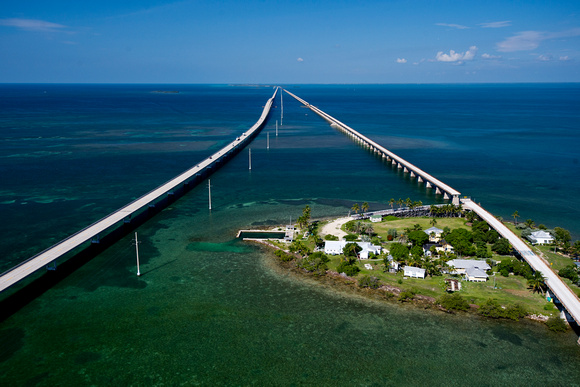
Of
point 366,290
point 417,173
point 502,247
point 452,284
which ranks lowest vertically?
point 366,290

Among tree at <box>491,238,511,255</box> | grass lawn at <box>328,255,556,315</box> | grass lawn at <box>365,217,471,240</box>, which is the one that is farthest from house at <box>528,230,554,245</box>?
grass lawn at <box>328,255,556,315</box>

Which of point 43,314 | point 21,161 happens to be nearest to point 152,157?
point 21,161

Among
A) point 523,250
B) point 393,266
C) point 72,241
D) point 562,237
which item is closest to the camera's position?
point 393,266

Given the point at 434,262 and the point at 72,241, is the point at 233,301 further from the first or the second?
the point at 434,262

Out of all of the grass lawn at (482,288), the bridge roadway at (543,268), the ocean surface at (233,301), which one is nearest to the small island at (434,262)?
the grass lawn at (482,288)

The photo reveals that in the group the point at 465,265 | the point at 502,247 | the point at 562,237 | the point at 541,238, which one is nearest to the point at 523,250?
the point at 502,247

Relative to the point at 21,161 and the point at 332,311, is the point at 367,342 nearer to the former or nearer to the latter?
the point at 332,311

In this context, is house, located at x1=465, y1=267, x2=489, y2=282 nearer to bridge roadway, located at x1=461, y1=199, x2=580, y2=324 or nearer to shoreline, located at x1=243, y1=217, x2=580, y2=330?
shoreline, located at x1=243, y1=217, x2=580, y2=330
